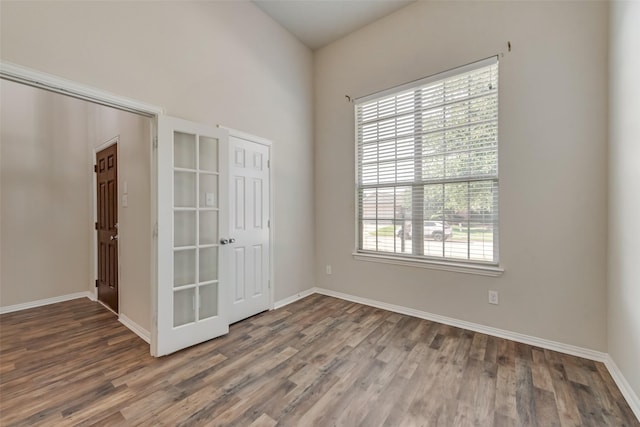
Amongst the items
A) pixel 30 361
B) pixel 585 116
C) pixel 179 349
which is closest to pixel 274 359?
pixel 179 349

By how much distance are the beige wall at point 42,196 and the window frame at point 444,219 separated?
4.09 m

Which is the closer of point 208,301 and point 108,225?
point 208,301

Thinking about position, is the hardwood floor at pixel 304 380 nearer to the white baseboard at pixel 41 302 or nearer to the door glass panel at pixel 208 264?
the door glass panel at pixel 208 264

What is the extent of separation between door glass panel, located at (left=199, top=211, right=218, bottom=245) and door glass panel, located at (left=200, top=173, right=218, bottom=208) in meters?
0.09

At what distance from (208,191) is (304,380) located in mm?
1965

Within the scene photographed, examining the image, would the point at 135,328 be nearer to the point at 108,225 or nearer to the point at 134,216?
the point at 134,216

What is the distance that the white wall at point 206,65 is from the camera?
6.03 feet

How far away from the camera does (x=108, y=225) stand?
3.58 meters

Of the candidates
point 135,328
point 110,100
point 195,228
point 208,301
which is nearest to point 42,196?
point 135,328

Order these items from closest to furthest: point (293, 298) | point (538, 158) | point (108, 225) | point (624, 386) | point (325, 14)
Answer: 1. point (624, 386)
2. point (538, 158)
3. point (325, 14)
4. point (108, 225)
5. point (293, 298)

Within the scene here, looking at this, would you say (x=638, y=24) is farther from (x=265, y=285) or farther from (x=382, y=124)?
(x=265, y=285)

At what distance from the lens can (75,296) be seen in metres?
3.91

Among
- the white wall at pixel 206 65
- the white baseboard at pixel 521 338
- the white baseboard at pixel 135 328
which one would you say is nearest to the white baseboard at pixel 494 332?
the white baseboard at pixel 521 338

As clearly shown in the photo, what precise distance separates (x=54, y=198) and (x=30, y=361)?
99.1 inches
